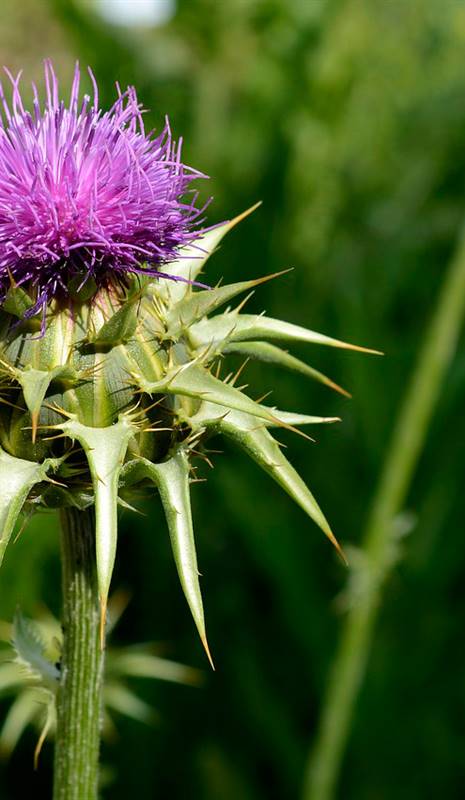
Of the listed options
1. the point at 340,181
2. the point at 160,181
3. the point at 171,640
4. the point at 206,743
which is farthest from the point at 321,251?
the point at 160,181

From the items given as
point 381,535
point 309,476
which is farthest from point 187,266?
point 309,476

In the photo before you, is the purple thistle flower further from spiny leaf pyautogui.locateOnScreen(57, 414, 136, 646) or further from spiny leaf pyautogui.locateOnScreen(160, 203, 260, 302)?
spiny leaf pyautogui.locateOnScreen(57, 414, 136, 646)

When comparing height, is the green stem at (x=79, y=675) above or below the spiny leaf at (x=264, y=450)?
below

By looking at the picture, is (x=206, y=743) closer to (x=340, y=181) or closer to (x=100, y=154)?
(x=100, y=154)

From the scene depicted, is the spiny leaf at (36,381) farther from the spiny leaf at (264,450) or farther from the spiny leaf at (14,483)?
the spiny leaf at (264,450)

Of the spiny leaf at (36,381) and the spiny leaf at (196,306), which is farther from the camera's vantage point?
the spiny leaf at (196,306)

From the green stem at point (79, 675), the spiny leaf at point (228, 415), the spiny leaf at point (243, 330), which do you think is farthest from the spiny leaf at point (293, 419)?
the green stem at point (79, 675)

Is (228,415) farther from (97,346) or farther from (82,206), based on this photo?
(82,206)
